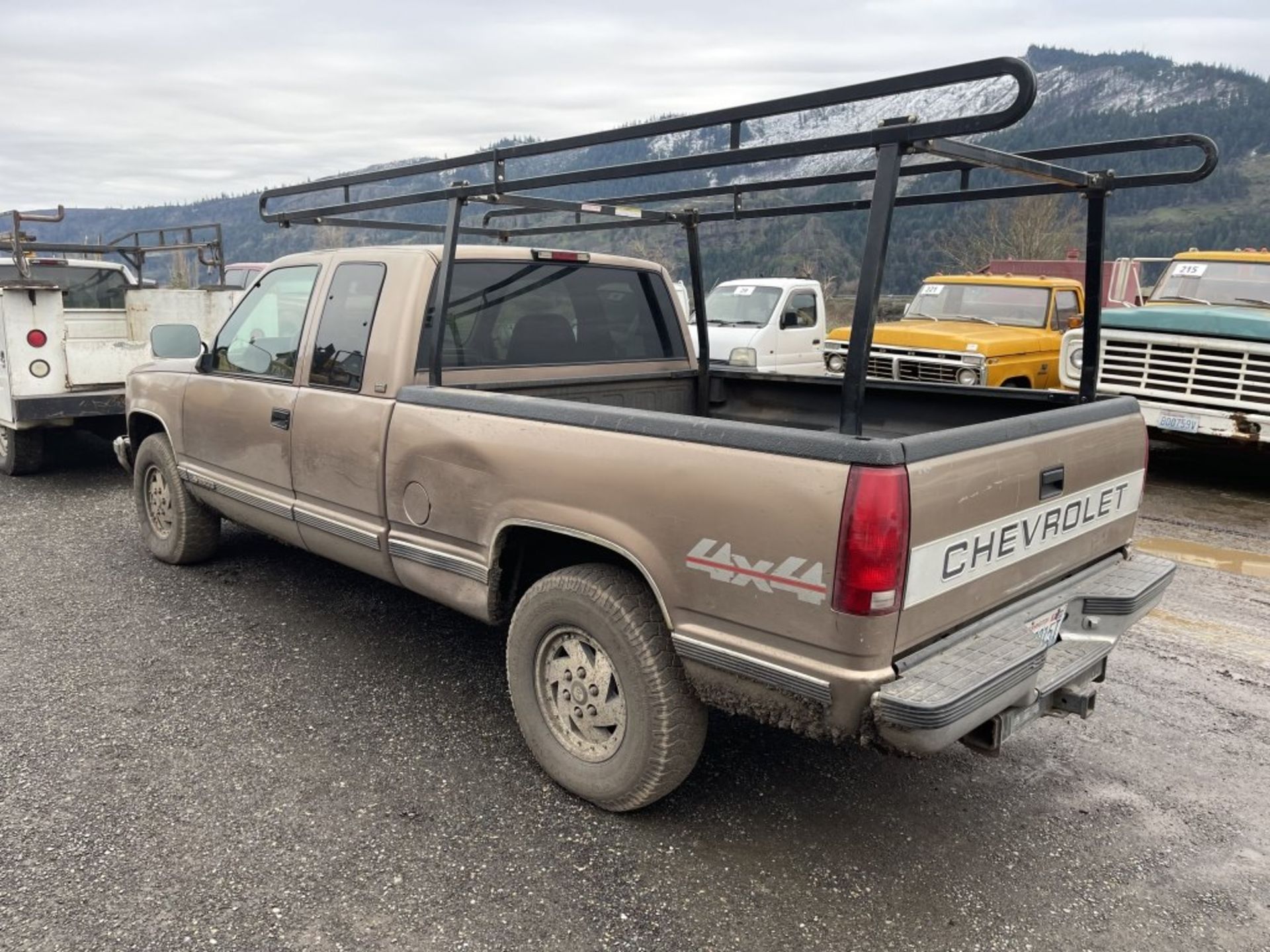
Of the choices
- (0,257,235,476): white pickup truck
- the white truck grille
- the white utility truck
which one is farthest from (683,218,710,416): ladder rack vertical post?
the white truck grille

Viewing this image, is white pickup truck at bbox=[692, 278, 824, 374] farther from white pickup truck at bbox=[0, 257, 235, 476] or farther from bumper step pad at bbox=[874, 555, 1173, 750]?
bumper step pad at bbox=[874, 555, 1173, 750]

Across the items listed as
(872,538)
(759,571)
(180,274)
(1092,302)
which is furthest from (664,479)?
(180,274)

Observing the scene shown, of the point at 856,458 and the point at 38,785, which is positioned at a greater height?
the point at 856,458

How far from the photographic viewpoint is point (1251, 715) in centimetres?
386

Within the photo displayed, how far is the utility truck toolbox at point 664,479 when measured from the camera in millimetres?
2414

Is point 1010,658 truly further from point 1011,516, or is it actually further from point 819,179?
point 819,179

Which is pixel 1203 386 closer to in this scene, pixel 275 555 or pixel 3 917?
pixel 275 555

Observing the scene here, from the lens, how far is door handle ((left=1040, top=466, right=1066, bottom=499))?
2873 millimetres

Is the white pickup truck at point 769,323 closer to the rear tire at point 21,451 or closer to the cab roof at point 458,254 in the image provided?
the rear tire at point 21,451

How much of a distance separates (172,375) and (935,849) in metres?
4.55

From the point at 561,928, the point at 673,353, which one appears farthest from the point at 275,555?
the point at 561,928

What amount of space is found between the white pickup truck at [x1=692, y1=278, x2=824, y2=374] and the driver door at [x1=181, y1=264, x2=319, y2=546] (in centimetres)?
816

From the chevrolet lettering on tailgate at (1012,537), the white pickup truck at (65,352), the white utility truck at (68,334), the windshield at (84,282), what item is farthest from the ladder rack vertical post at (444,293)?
the windshield at (84,282)

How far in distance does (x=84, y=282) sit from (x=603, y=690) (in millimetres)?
8888
